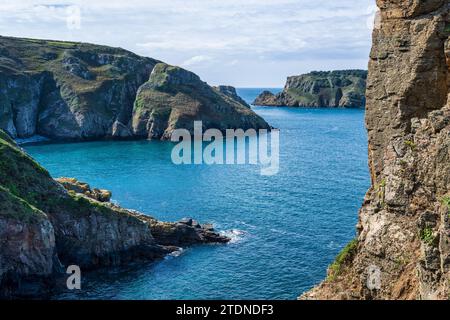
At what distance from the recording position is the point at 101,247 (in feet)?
233

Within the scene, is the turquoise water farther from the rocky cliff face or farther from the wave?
the rocky cliff face

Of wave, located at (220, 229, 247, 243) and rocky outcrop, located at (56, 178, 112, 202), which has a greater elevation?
rocky outcrop, located at (56, 178, 112, 202)

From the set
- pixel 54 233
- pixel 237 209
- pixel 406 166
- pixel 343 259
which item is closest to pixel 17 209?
pixel 54 233

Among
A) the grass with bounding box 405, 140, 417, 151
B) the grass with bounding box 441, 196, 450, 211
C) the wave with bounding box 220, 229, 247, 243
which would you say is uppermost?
the grass with bounding box 405, 140, 417, 151

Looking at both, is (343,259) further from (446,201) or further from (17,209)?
(17,209)

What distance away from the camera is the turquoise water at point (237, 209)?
63.3m

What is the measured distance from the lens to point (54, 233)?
68438 mm

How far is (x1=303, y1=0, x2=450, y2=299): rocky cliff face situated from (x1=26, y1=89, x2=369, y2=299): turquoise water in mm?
29995

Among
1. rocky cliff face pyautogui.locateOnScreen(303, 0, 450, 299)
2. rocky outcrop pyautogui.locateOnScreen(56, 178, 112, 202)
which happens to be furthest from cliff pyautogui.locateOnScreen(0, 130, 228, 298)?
rocky cliff face pyautogui.locateOnScreen(303, 0, 450, 299)

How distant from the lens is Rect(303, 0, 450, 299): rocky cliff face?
1000 inches
